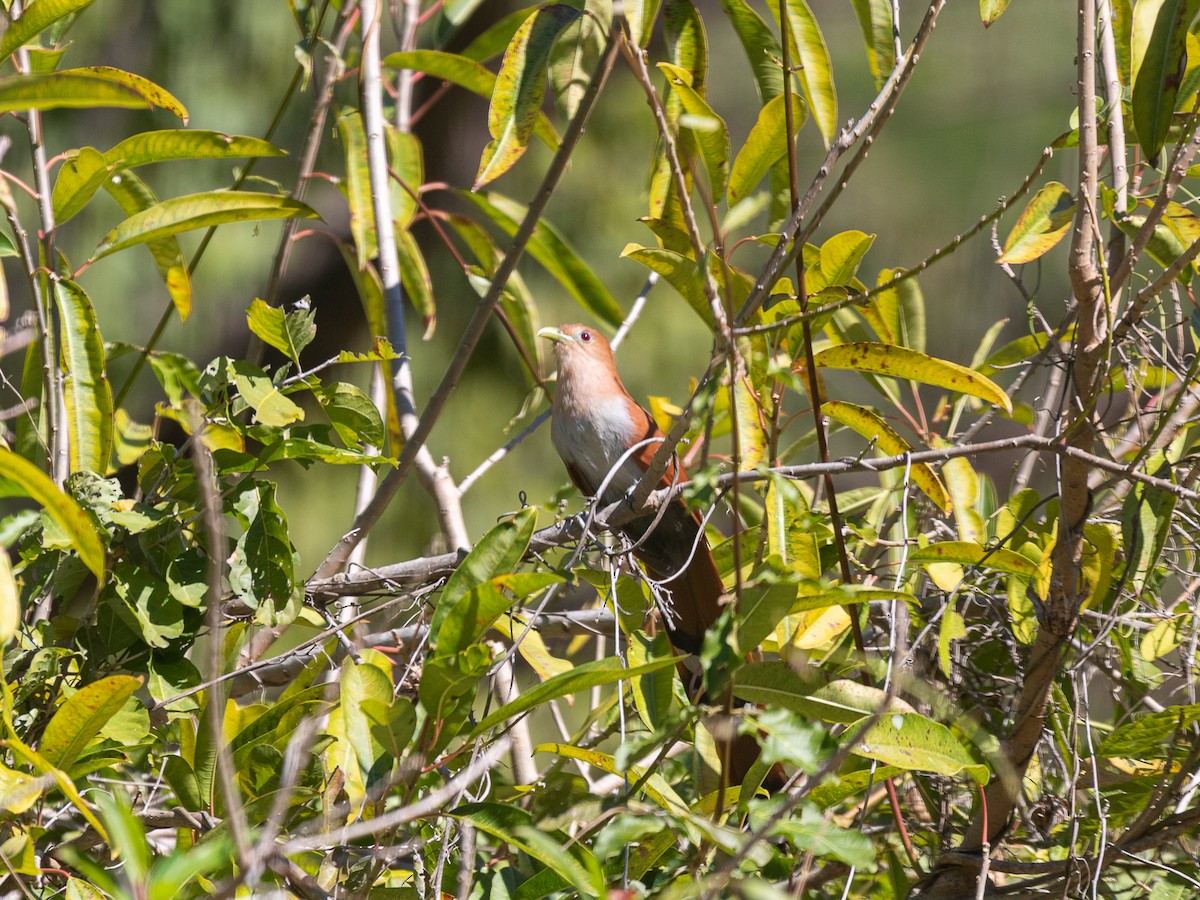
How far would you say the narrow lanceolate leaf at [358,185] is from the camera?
7.50ft

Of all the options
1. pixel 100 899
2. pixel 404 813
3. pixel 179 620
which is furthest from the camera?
pixel 179 620

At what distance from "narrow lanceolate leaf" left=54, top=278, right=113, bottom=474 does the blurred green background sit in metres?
2.15

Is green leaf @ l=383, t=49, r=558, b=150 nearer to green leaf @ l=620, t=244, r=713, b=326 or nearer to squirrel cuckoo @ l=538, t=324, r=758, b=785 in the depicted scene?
green leaf @ l=620, t=244, r=713, b=326

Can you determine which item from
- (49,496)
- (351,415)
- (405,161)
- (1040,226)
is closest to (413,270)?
(405,161)

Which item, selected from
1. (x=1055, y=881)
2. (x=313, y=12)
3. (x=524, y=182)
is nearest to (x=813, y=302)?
(x=1055, y=881)

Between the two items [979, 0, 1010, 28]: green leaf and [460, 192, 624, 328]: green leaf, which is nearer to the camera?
[979, 0, 1010, 28]: green leaf

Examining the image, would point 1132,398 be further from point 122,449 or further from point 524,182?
point 524,182

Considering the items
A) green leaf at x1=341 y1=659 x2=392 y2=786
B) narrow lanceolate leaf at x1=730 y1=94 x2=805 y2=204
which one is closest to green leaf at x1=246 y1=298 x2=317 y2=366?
green leaf at x1=341 y1=659 x2=392 y2=786

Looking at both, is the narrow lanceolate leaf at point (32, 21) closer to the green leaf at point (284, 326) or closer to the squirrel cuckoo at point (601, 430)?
the green leaf at point (284, 326)

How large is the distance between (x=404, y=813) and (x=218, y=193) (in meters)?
1.23

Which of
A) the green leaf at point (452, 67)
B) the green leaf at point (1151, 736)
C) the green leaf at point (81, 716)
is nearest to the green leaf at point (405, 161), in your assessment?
the green leaf at point (452, 67)

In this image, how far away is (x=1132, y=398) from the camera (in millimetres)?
1672

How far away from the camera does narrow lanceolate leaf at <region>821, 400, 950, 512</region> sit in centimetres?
177

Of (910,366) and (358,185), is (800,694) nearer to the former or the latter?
(910,366)
